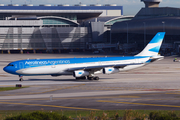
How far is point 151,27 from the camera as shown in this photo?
151625 mm

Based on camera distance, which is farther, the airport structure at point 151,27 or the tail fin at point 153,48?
the airport structure at point 151,27

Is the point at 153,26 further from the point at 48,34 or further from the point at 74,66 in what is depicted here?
the point at 74,66

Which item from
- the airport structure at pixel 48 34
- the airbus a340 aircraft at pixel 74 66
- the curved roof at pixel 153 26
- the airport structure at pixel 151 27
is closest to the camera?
the airbus a340 aircraft at pixel 74 66

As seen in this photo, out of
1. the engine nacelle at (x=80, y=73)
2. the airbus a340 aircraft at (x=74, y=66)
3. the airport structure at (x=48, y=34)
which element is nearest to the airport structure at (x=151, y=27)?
the airport structure at (x=48, y=34)

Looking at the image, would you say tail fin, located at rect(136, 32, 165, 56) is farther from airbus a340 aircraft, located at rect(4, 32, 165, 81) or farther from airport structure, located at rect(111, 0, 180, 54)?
airport structure, located at rect(111, 0, 180, 54)

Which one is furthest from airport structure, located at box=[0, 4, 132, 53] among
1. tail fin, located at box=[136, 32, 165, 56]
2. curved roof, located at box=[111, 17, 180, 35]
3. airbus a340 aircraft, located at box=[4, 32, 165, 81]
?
airbus a340 aircraft, located at box=[4, 32, 165, 81]

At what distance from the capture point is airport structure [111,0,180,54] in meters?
144

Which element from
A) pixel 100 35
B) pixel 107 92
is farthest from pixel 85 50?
pixel 107 92

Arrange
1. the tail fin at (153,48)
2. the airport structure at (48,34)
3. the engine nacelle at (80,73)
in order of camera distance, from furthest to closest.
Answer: the airport structure at (48,34), the tail fin at (153,48), the engine nacelle at (80,73)

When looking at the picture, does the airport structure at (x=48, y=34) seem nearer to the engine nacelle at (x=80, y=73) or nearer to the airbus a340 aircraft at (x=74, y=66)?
the airbus a340 aircraft at (x=74, y=66)

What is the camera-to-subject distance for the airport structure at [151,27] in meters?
144

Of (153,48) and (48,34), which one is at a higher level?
(48,34)

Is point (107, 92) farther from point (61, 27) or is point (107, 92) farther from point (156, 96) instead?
point (61, 27)

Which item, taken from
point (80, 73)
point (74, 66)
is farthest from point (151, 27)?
point (80, 73)
